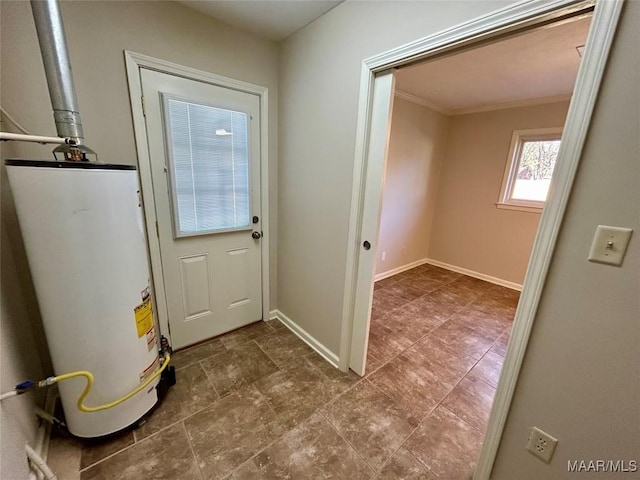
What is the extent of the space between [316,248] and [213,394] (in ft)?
3.95

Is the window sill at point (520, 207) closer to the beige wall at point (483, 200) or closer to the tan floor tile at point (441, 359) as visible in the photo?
the beige wall at point (483, 200)

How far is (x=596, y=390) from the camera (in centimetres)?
85

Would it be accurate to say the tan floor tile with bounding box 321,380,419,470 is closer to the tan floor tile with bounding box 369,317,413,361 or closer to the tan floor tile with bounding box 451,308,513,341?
the tan floor tile with bounding box 369,317,413,361

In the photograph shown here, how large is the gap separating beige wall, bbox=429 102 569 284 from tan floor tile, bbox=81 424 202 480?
4039mm

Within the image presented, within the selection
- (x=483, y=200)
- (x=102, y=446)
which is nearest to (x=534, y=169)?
(x=483, y=200)

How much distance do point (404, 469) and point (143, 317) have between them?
1536 mm

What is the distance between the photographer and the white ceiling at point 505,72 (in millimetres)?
1775

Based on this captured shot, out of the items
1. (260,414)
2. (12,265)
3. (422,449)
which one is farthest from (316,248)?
(12,265)

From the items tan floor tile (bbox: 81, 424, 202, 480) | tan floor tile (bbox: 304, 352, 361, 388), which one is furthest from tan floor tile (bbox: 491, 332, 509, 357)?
tan floor tile (bbox: 81, 424, 202, 480)

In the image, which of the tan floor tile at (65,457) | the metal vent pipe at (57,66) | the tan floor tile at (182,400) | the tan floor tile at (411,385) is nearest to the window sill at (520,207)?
the tan floor tile at (411,385)

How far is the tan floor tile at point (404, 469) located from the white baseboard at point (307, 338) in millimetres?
696

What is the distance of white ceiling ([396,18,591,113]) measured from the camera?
1775 mm

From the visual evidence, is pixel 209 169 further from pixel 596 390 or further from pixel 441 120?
pixel 441 120

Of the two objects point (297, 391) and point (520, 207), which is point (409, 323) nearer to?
point (297, 391)
